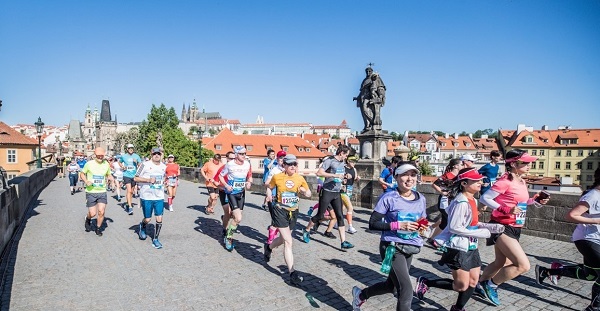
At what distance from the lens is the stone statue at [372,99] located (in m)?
12.1

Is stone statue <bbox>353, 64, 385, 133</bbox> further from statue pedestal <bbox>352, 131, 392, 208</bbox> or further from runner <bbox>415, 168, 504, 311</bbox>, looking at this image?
runner <bbox>415, 168, 504, 311</bbox>

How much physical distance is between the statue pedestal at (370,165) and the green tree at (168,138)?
5241 cm

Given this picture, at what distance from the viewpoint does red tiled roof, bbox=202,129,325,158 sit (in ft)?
217

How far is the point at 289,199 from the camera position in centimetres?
555

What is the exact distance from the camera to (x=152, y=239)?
25.0 ft

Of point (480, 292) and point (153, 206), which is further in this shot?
point (153, 206)

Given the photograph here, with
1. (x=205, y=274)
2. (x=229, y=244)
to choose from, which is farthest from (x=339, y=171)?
(x=205, y=274)

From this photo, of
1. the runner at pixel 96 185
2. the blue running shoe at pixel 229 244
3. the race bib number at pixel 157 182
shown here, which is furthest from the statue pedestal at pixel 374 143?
the runner at pixel 96 185

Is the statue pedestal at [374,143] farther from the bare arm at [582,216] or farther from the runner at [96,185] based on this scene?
the bare arm at [582,216]

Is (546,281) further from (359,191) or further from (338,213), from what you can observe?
(359,191)

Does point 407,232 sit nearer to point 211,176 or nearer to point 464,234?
point 464,234

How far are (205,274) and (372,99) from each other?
27.4 feet

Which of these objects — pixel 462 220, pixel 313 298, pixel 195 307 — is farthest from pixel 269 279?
pixel 462 220

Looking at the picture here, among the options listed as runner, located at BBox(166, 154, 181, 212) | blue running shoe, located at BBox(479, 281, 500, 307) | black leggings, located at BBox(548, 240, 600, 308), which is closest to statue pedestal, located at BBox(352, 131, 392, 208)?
runner, located at BBox(166, 154, 181, 212)
